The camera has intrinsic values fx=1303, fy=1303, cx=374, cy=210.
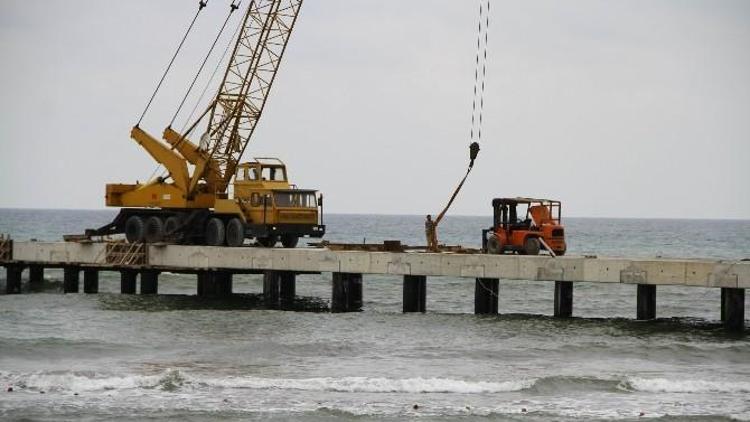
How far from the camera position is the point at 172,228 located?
54.6 m

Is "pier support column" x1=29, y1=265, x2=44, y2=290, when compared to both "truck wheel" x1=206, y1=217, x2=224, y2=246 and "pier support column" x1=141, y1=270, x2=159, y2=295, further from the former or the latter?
"truck wheel" x1=206, y1=217, x2=224, y2=246

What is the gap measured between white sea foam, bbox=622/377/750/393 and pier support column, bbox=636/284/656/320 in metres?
11.5

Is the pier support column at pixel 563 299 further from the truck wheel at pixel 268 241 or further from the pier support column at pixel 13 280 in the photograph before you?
the pier support column at pixel 13 280

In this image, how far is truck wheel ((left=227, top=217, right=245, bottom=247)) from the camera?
52.4 meters

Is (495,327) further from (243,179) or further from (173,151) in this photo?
(173,151)

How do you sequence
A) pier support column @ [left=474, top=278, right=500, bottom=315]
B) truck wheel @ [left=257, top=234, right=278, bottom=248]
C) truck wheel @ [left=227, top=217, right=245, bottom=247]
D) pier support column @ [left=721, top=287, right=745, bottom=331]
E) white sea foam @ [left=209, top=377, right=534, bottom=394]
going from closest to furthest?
1. white sea foam @ [left=209, top=377, right=534, bottom=394]
2. pier support column @ [left=721, top=287, right=745, bottom=331]
3. pier support column @ [left=474, top=278, right=500, bottom=315]
4. truck wheel @ [left=227, top=217, right=245, bottom=247]
5. truck wheel @ [left=257, top=234, right=278, bottom=248]

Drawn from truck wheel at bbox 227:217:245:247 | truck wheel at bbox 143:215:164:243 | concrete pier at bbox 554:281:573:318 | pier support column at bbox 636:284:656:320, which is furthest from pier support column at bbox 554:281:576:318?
truck wheel at bbox 143:215:164:243

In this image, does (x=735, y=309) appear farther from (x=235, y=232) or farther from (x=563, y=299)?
(x=235, y=232)

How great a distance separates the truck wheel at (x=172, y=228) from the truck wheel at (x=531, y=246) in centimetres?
1638

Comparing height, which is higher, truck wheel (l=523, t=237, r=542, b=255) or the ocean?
truck wheel (l=523, t=237, r=542, b=255)

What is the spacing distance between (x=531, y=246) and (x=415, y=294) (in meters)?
4.82

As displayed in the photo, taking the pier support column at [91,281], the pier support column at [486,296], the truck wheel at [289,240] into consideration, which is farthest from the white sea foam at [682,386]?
the pier support column at [91,281]

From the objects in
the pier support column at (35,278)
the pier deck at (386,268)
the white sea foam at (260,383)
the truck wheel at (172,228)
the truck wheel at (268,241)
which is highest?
the truck wheel at (172,228)

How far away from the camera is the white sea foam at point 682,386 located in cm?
3089
